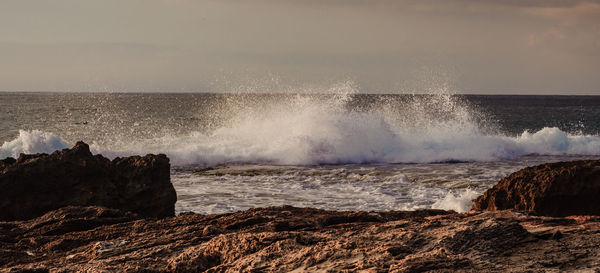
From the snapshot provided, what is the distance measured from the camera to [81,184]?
791 cm

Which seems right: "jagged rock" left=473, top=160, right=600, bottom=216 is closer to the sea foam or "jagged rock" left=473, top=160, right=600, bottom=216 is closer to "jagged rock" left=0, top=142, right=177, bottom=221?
"jagged rock" left=0, top=142, right=177, bottom=221

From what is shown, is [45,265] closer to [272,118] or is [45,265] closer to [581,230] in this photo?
[581,230]

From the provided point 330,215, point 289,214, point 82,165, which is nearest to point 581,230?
point 330,215

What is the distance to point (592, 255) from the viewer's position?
325 cm

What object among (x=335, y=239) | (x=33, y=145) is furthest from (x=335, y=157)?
(x=335, y=239)

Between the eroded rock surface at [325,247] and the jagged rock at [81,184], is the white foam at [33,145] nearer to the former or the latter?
the jagged rock at [81,184]

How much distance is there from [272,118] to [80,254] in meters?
23.1

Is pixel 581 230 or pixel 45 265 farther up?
pixel 581 230

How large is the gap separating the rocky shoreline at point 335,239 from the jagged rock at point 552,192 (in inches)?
0.4

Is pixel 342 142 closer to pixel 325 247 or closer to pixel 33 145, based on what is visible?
pixel 33 145

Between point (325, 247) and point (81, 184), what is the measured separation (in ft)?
18.4

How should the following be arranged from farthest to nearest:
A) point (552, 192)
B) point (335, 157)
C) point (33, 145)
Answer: point (335, 157) < point (33, 145) < point (552, 192)

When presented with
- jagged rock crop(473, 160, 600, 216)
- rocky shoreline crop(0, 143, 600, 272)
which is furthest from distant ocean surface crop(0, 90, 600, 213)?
rocky shoreline crop(0, 143, 600, 272)

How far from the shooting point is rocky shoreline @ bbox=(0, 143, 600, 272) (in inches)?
122
